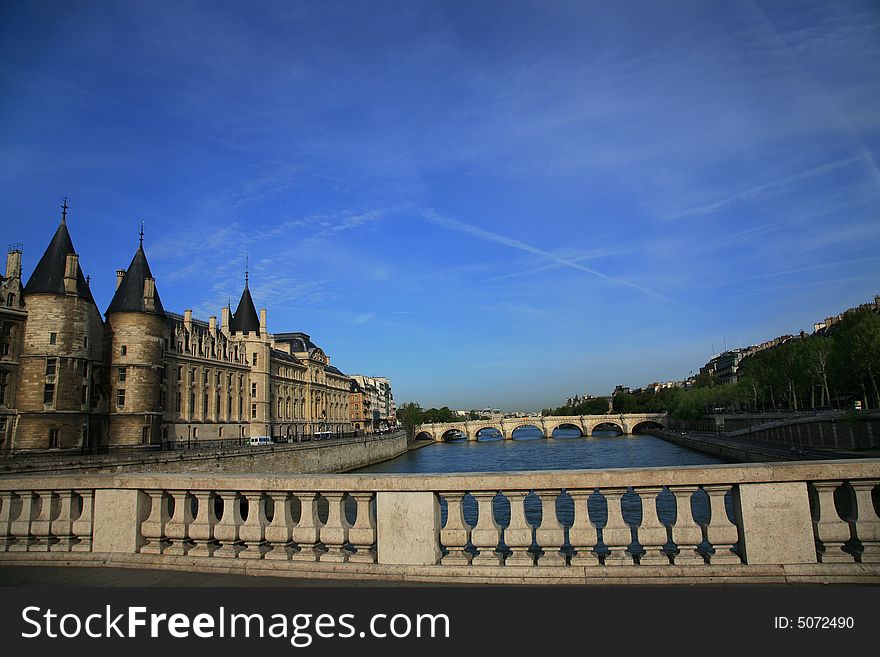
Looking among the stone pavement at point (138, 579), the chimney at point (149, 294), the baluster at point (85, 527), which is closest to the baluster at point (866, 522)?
the stone pavement at point (138, 579)

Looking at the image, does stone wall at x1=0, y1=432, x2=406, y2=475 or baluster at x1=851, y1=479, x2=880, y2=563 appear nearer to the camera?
baluster at x1=851, y1=479, x2=880, y2=563

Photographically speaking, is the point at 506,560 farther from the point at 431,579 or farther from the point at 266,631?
the point at 266,631

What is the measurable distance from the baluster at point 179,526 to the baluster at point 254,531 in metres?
0.67

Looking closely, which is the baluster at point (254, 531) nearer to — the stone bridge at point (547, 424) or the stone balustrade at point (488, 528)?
the stone balustrade at point (488, 528)

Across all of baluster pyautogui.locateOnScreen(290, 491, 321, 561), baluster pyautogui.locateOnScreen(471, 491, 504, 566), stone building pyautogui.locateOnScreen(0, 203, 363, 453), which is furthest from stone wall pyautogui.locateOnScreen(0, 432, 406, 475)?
baluster pyautogui.locateOnScreen(471, 491, 504, 566)

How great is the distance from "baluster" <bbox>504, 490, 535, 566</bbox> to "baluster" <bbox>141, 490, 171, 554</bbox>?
3.70 meters

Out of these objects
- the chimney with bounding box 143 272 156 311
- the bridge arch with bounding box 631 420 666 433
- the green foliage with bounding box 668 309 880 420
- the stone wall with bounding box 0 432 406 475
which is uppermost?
the chimney with bounding box 143 272 156 311

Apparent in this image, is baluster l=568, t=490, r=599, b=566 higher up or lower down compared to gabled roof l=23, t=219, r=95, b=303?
lower down

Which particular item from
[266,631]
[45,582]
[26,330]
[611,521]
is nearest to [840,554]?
[611,521]

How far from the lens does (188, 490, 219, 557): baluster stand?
6172 millimetres

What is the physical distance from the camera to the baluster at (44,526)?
6703 millimetres

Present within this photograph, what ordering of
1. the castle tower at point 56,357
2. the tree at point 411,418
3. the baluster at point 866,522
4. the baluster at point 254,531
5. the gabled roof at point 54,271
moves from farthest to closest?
the tree at point 411,418, the gabled roof at point 54,271, the castle tower at point 56,357, the baluster at point 254,531, the baluster at point 866,522

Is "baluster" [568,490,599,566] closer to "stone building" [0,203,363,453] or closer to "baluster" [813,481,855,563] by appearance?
"baluster" [813,481,855,563]

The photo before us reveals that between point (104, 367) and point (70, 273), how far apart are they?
8.76m
